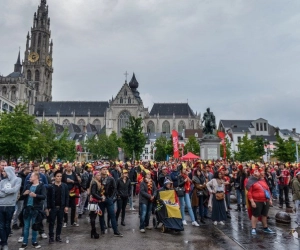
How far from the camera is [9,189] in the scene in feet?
20.4

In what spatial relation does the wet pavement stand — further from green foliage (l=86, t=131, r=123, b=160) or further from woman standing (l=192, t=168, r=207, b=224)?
green foliage (l=86, t=131, r=123, b=160)

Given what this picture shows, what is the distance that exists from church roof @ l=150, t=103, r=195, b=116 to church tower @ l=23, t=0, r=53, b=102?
51967 mm

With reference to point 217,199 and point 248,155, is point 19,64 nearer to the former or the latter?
point 248,155

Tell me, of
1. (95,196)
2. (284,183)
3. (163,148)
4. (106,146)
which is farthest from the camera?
(106,146)

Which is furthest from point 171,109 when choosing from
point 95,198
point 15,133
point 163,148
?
point 95,198

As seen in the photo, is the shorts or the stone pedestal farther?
the stone pedestal

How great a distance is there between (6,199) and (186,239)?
4.79 m

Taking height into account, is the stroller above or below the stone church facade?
below

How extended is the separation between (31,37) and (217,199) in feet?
430

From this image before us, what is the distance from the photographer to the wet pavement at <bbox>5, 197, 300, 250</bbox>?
22.5 feet

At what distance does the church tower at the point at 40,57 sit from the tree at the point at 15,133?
9045cm

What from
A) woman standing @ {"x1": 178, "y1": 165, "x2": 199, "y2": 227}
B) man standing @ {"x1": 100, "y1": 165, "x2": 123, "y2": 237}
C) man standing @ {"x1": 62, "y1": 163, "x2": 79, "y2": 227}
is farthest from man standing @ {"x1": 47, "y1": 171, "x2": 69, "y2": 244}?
woman standing @ {"x1": 178, "y1": 165, "x2": 199, "y2": 227}

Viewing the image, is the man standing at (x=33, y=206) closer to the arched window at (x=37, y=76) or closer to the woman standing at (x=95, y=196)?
the woman standing at (x=95, y=196)

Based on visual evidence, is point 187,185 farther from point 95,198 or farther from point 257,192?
point 95,198
